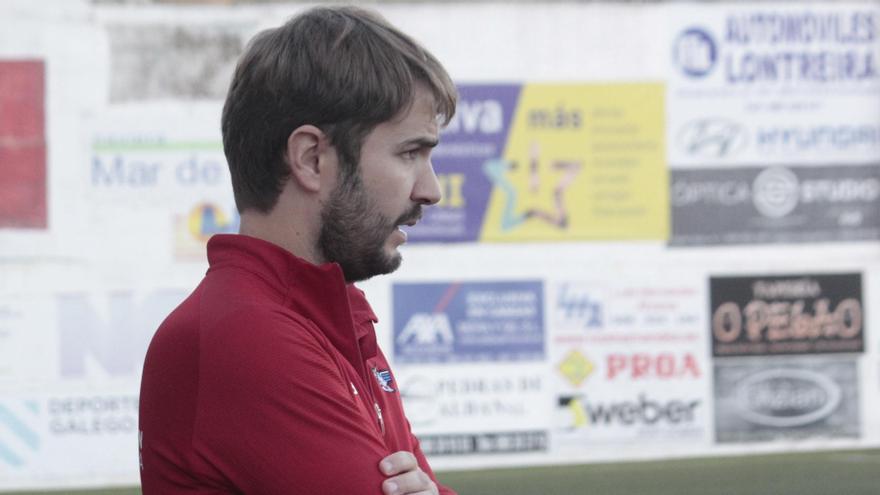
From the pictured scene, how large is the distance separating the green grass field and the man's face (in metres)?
6.36

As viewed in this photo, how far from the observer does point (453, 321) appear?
940 centimetres

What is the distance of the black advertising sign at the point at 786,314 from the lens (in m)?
9.70

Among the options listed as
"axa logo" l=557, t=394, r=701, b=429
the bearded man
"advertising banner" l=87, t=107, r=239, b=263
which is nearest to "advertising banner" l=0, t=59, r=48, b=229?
"advertising banner" l=87, t=107, r=239, b=263

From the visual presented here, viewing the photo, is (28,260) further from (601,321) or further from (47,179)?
(601,321)

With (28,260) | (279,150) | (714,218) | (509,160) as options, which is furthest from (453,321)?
(279,150)

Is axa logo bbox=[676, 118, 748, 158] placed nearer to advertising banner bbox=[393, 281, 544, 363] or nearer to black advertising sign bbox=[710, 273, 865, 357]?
black advertising sign bbox=[710, 273, 865, 357]

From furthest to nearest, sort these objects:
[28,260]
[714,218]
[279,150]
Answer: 1. [714,218]
2. [28,260]
3. [279,150]

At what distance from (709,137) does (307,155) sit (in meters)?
8.28

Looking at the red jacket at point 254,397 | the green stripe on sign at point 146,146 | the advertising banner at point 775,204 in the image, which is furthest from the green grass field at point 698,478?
the red jacket at point 254,397

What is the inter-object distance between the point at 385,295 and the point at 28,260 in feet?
7.45

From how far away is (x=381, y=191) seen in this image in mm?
1872

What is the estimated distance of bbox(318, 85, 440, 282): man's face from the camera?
186cm

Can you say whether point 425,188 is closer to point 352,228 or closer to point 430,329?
point 352,228

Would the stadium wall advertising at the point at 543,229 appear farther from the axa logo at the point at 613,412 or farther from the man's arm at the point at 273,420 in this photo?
the man's arm at the point at 273,420
